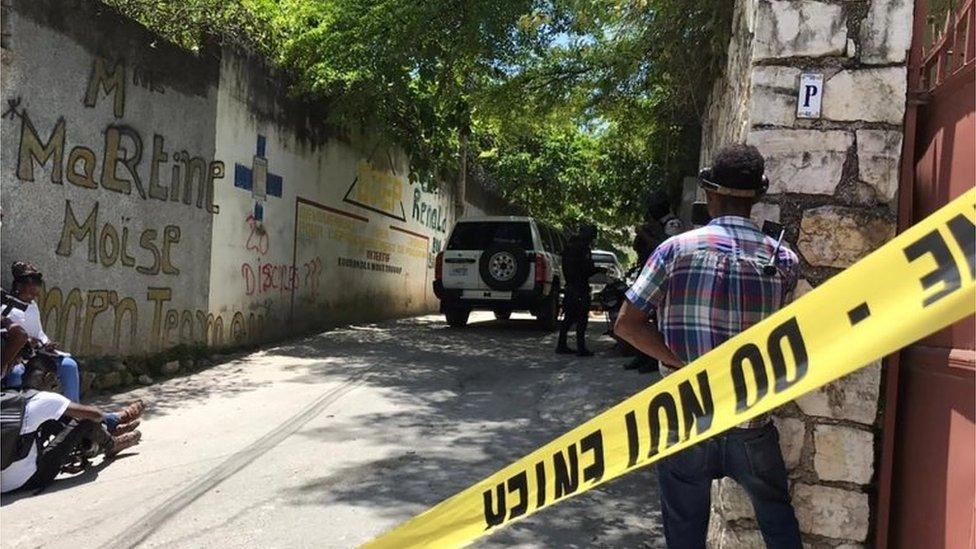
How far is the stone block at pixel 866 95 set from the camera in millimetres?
2904

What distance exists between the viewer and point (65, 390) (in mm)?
5355

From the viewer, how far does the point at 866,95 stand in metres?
2.93

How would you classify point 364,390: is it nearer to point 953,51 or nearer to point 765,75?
point 765,75

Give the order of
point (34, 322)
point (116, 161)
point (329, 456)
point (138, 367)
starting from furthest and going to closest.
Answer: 1. point (138, 367)
2. point (116, 161)
3. point (34, 322)
4. point (329, 456)

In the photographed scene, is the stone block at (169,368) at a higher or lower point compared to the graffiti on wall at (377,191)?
lower

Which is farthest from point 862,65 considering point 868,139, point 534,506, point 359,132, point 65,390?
point 359,132

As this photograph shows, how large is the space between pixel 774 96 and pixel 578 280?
601cm

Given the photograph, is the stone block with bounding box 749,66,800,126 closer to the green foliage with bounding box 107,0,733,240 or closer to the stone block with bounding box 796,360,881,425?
the stone block with bounding box 796,360,881,425

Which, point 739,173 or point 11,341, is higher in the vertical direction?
point 739,173

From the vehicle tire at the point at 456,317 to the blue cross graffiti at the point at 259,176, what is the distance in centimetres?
358

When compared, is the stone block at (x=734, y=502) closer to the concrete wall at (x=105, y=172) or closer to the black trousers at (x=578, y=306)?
the concrete wall at (x=105, y=172)

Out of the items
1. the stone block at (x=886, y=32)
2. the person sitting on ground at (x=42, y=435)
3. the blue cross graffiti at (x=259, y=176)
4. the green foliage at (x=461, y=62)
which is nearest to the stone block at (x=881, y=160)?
the stone block at (x=886, y=32)

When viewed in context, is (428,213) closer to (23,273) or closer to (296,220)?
(296,220)

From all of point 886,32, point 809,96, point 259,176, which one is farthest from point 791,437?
point 259,176
